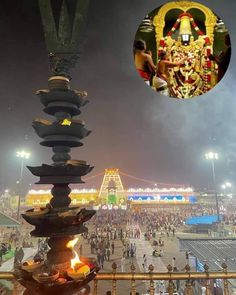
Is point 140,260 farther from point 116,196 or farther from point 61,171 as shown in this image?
point 116,196

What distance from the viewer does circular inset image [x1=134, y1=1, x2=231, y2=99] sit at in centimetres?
601

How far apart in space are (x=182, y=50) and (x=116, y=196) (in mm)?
69281

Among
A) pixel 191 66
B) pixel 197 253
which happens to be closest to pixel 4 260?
pixel 197 253

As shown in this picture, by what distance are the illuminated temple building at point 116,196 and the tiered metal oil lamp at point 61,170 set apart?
5786cm

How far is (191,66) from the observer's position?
601 centimetres

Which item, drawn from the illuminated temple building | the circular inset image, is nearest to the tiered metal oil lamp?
the circular inset image

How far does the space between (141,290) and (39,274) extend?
41.1 ft

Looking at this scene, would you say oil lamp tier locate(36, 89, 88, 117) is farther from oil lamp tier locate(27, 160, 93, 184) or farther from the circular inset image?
the circular inset image

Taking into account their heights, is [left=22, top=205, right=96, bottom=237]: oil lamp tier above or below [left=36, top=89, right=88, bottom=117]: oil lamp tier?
below

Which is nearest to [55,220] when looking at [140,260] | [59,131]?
[59,131]

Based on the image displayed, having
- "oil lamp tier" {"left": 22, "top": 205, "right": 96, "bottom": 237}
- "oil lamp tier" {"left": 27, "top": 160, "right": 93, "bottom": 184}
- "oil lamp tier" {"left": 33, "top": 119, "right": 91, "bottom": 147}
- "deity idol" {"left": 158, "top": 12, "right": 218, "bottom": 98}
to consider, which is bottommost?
"oil lamp tier" {"left": 22, "top": 205, "right": 96, "bottom": 237}

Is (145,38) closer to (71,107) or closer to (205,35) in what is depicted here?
(205,35)

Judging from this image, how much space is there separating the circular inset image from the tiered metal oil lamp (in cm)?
253

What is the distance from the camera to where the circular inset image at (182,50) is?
6008 mm
